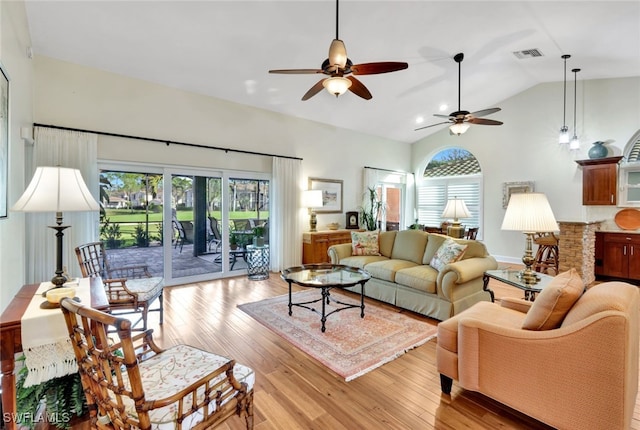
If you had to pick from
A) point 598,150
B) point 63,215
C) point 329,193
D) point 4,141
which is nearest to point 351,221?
point 329,193

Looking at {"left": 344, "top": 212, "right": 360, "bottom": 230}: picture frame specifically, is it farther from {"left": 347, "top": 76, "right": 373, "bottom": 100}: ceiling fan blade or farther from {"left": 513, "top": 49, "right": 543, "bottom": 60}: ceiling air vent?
{"left": 513, "top": 49, "right": 543, "bottom": 60}: ceiling air vent

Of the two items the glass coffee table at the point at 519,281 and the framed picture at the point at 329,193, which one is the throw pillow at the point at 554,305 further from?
the framed picture at the point at 329,193

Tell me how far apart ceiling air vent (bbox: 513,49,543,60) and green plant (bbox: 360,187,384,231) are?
3.89 m

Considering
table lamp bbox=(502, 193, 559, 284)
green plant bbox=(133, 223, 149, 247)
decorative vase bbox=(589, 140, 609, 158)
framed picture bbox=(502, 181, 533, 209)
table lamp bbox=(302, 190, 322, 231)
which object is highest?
decorative vase bbox=(589, 140, 609, 158)

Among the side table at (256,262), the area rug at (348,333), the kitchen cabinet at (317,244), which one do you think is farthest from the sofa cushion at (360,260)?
the side table at (256,262)

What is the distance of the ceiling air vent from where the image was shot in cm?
502

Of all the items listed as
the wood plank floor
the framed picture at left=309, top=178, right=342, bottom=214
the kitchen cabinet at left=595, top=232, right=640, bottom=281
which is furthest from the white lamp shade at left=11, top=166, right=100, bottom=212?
the kitchen cabinet at left=595, top=232, right=640, bottom=281

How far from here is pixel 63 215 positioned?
3.88 m

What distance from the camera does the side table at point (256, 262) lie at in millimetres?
5648

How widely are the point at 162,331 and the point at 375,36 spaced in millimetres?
4529

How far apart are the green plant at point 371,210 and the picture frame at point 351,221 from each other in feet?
0.92

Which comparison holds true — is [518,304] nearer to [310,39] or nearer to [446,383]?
[446,383]

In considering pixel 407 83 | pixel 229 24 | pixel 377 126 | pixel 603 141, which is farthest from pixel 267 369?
pixel 603 141

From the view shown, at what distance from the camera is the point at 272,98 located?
17.9ft
